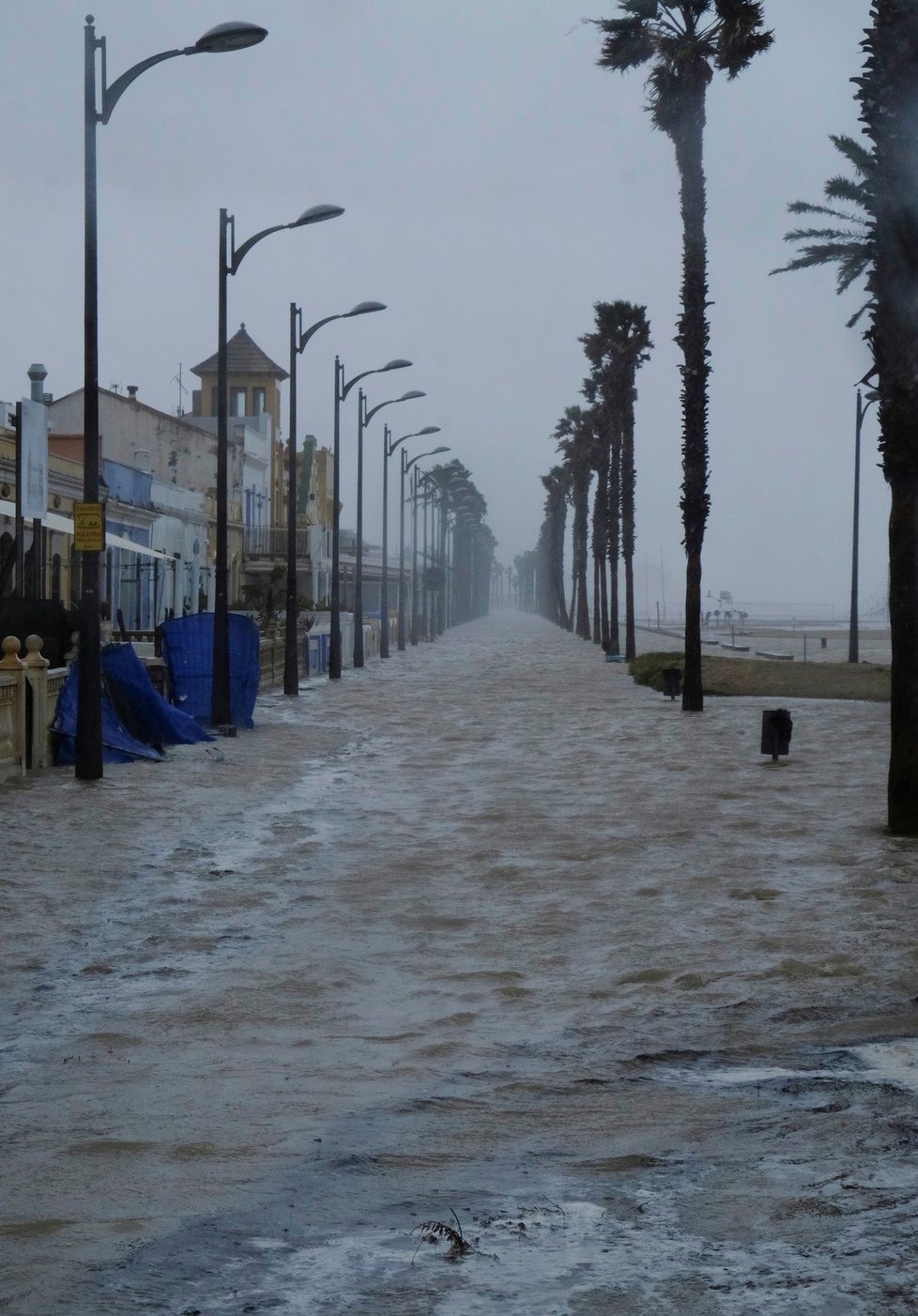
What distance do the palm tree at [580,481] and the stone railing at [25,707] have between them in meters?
73.4

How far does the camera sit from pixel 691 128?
115 feet

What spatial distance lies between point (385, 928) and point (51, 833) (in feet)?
17.5

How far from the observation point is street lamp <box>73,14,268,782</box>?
18719 millimetres

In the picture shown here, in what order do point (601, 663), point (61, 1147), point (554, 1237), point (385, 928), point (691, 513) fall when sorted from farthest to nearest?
point (601, 663), point (691, 513), point (385, 928), point (61, 1147), point (554, 1237)

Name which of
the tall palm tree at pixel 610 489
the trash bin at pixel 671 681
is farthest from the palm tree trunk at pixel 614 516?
the trash bin at pixel 671 681

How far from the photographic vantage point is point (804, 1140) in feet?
20.9

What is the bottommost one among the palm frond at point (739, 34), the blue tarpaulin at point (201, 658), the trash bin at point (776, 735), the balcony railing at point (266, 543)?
the trash bin at point (776, 735)

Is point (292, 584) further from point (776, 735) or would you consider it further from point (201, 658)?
point (776, 735)

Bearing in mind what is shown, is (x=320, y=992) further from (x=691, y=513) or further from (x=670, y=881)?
(x=691, y=513)

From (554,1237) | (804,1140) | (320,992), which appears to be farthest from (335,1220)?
(320,992)

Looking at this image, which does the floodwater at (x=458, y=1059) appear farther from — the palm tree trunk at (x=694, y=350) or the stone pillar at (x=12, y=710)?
the palm tree trunk at (x=694, y=350)

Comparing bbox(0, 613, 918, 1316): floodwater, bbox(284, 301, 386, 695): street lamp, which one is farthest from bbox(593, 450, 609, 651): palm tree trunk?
bbox(0, 613, 918, 1316): floodwater

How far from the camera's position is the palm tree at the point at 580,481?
99.1 metres

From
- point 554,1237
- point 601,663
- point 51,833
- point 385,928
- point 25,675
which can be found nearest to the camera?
point 554,1237
